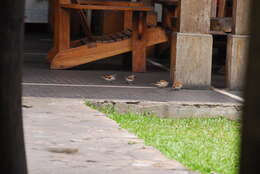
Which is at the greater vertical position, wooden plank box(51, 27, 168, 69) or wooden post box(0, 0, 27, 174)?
wooden post box(0, 0, 27, 174)

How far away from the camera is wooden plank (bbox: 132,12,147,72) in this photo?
12.0 metres

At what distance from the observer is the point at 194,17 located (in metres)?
10.1

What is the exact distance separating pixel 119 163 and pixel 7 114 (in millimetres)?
2172

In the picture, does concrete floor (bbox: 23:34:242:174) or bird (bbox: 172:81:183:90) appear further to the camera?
bird (bbox: 172:81:183:90)

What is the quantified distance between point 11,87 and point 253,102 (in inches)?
59.7

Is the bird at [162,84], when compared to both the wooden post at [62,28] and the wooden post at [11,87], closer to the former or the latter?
the wooden post at [62,28]

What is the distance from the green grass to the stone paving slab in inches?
13.6

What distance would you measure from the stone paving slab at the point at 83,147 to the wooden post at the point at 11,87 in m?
1.63

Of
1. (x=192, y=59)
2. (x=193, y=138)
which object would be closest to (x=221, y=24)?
(x=192, y=59)

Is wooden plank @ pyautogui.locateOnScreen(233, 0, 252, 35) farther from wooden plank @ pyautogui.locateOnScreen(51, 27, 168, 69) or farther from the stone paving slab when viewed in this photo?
the stone paving slab

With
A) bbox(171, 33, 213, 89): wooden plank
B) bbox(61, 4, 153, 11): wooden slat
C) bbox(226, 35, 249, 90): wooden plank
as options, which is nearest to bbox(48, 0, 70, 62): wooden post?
bbox(61, 4, 153, 11): wooden slat

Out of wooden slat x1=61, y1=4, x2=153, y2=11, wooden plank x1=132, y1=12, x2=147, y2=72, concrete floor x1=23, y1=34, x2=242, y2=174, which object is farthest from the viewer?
wooden plank x1=132, y1=12, x2=147, y2=72

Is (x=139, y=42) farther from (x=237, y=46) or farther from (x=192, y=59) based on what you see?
(x=237, y=46)

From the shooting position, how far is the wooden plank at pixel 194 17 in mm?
10070
